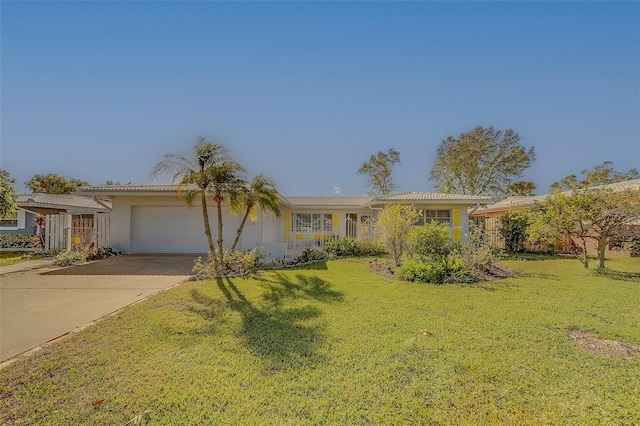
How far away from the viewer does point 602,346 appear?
457 centimetres

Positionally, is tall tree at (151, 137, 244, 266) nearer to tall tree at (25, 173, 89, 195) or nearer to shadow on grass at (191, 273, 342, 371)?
shadow on grass at (191, 273, 342, 371)

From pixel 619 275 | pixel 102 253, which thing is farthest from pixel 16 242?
pixel 619 275

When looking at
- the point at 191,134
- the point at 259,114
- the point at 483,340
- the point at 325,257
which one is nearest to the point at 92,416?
the point at 483,340

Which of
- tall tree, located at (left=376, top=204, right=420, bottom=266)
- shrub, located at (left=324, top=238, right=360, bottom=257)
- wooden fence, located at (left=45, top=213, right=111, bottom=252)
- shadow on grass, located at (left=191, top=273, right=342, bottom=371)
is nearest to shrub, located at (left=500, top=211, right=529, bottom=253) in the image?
shrub, located at (left=324, top=238, right=360, bottom=257)

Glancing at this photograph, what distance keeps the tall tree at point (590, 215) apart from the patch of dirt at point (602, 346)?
8.17m

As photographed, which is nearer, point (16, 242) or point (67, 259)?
point (67, 259)

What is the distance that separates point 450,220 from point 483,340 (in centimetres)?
1570

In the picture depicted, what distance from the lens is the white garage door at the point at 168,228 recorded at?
16062 mm

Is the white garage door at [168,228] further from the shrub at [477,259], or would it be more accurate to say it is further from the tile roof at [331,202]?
the shrub at [477,259]

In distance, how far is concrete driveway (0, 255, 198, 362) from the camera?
204 inches

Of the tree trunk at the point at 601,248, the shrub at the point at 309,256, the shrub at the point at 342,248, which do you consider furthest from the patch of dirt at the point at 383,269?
Result: the tree trunk at the point at 601,248

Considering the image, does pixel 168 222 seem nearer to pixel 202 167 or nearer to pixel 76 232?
pixel 76 232

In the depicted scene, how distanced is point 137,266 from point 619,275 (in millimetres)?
17953

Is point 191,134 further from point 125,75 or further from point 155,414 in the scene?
point 155,414
